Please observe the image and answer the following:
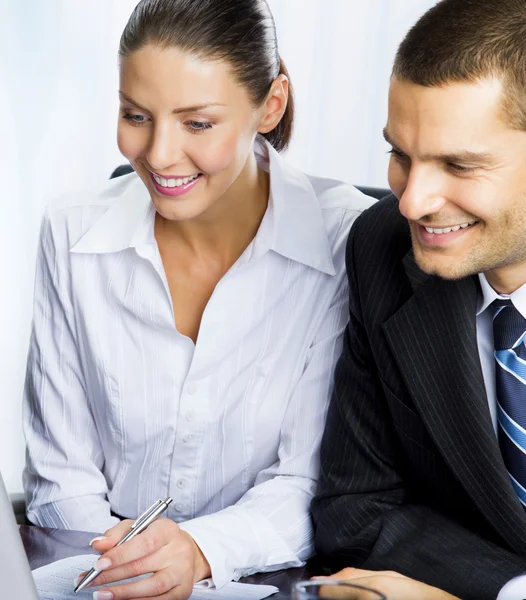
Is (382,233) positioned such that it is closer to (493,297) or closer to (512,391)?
(493,297)

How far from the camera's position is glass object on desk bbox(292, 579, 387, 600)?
2.52ft

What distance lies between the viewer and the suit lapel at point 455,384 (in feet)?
4.54

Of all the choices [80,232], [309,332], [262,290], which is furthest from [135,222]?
[309,332]

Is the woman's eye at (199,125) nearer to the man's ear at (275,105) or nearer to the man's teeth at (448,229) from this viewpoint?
Result: the man's ear at (275,105)

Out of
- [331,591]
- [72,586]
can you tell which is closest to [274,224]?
[72,586]

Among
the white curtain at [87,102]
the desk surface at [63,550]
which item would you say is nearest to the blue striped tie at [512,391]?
the desk surface at [63,550]

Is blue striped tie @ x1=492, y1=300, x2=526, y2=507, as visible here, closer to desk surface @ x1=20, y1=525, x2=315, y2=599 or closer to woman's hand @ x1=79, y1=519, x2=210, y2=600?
desk surface @ x1=20, y1=525, x2=315, y2=599

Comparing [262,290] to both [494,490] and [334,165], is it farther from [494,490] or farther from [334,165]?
[334,165]

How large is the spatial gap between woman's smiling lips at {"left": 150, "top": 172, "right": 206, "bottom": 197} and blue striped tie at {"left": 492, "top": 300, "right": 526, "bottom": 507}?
22.4 inches

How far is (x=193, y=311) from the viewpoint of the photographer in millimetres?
1765

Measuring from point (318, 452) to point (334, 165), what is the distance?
192 cm

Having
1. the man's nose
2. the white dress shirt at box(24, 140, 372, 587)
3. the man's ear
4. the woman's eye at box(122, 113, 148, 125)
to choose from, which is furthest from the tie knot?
the woman's eye at box(122, 113, 148, 125)

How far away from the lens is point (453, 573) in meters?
1.33

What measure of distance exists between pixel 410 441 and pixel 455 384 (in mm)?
131
